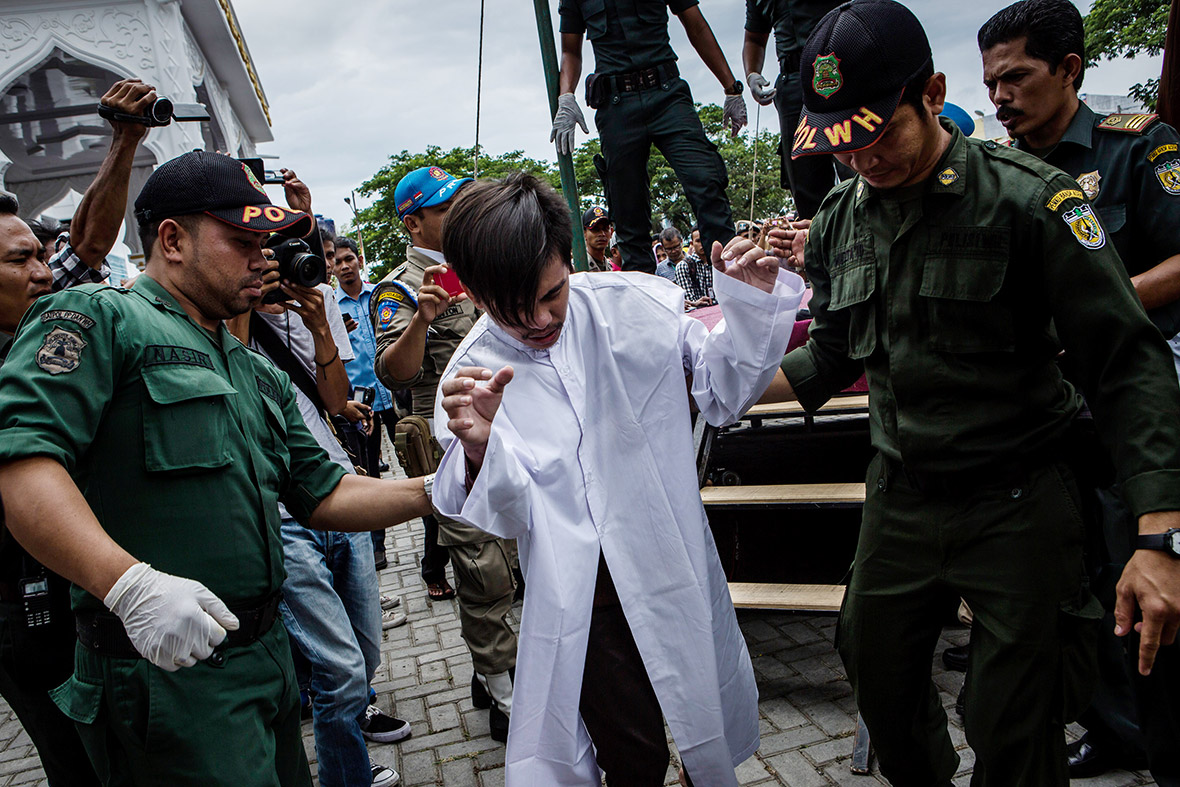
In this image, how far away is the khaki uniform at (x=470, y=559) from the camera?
3.43 m

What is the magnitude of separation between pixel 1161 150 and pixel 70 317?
299 cm

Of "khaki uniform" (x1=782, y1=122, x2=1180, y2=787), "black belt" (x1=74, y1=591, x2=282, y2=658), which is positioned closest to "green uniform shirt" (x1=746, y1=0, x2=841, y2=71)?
"khaki uniform" (x1=782, y1=122, x2=1180, y2=787)

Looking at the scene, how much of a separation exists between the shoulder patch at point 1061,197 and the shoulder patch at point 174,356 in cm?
207

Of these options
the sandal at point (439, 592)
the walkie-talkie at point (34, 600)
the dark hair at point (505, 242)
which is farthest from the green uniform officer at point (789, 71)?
the walkie-talkie at point (34, 600)

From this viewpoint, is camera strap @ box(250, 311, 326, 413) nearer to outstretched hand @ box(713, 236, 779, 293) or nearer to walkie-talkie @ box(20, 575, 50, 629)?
walkie-talkie @ box(20, 575, 50, 629)

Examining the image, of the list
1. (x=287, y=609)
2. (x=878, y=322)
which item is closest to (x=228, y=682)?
(x=287, y=609)

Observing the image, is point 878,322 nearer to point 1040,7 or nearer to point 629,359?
point 629,359

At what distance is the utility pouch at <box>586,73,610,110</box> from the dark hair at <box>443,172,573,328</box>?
9.31 feet

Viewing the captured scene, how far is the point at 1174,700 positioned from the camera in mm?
2271

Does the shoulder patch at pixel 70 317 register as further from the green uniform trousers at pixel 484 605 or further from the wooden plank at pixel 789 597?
the wooden plank at pixel 789 597

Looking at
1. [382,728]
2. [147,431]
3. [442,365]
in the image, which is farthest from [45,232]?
[382,728]

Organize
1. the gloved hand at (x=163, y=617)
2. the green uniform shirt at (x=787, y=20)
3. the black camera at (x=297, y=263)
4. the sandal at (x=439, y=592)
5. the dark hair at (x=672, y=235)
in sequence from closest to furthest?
the gloved hand at (x=163, y=617)
the black camera at (x=297, y=263)
the green uniform shirt at (x=787, y=20)
the sandal at (x=439, y=592)
the dark hair at (x=672, y=235)

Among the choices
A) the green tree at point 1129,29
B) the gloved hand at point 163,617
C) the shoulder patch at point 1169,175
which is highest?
the green tree at point 1129,29

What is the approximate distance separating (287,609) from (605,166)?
3.14 m
